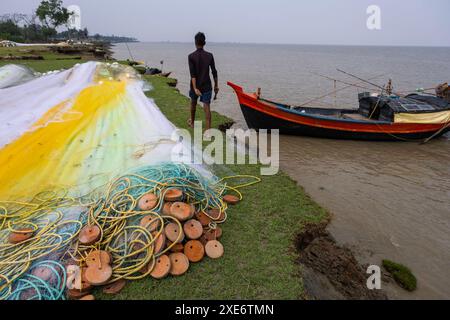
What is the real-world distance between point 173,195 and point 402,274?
317cm

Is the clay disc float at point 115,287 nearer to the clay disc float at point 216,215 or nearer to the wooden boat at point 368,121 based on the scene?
the clay disc float at point 216,215

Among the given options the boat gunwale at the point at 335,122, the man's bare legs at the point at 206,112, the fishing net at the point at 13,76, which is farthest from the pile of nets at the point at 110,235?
the fishing net at the point at 13,76

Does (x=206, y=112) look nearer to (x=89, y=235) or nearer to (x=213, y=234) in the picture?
(x=213, y=234)

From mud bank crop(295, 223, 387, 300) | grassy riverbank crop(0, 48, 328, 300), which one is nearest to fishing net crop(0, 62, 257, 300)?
grassy riverbank crop(0, 48, 328, 300)

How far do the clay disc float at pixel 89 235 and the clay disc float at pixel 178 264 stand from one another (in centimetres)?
81

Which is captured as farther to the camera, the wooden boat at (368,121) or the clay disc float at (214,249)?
the wooden boat at (368,121)

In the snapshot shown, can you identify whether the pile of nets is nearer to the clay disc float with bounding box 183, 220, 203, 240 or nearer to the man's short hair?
the clay disc float with bounding box 183, 220, 203, 240

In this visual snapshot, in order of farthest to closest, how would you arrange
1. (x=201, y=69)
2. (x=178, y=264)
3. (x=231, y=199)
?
1. (x=201, y=69)
2. (x=231, y=199)
3. (x=178, y=264)

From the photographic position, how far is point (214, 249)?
3.27 meters

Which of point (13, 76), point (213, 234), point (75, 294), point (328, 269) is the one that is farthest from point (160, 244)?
point (13, 76)

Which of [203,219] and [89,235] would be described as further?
[203,219]

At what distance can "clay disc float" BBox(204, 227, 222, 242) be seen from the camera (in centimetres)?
341

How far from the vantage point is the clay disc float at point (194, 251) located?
3136mm
